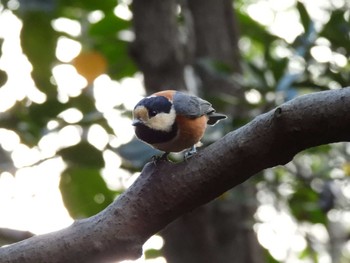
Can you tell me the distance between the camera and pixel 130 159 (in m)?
2.29

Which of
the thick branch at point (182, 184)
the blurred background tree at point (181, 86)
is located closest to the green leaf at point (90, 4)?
the blurred background tree at point (181, 86)

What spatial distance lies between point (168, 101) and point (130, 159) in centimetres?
68

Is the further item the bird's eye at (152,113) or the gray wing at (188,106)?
the gray wing at (188,106)

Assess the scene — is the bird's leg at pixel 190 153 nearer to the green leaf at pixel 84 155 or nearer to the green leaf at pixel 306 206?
the green leaf at pixel 84 155

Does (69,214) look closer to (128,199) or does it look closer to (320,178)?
(320,178)

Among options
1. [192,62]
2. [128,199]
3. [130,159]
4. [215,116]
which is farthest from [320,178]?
[128,199]

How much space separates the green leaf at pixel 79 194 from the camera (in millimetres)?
2402

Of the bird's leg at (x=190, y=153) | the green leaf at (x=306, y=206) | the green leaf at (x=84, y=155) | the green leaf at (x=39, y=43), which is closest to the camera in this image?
the bird's leg at (x=190, y=153)

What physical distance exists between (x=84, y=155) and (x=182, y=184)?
1.07m

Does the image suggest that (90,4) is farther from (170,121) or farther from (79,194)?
(170,121)

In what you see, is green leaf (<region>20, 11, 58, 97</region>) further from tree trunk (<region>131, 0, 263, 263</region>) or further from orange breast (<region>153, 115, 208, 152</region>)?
orange breast (<region>153, 115, 208, 152</region>)

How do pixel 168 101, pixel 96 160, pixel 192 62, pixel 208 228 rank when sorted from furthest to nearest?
pixel 192 62
pixel 208 228
pixel 96 160
pixel 168 101

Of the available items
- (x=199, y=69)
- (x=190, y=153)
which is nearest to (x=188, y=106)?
(x=190, y=153)

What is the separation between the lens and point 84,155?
2289 mm
